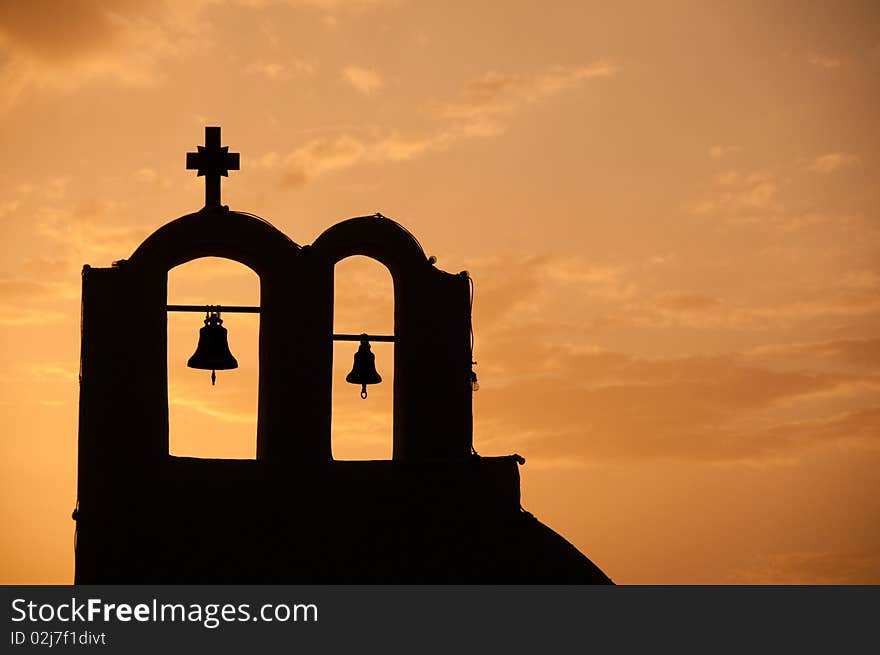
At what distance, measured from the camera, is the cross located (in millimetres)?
26422

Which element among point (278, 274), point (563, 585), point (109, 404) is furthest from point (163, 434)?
point (563, 585)

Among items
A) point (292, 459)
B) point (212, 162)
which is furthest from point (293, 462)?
point (212, 162)

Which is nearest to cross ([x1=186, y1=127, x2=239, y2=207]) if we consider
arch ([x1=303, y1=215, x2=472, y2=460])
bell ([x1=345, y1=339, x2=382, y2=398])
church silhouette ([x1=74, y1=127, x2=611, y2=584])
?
church silhouette ([x1=74, y1=127, x2=611, y2=584])

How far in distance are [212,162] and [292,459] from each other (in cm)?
364

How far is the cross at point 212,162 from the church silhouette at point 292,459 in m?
0.02

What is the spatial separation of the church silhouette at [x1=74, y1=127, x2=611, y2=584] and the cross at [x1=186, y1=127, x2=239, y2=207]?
20 millimetres

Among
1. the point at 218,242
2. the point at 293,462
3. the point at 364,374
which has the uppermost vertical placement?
the point at 218,242

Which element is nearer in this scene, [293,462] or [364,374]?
[293,462]

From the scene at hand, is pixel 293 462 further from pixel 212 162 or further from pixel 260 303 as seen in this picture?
pixel 212 162

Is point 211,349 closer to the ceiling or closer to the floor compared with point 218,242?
closer to the floor

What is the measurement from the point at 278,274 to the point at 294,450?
6.74 feet

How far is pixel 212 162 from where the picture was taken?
2656cm

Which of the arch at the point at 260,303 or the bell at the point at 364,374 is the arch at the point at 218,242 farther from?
the bell at the point at 364,374

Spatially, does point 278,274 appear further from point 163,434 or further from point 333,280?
point 163,434
